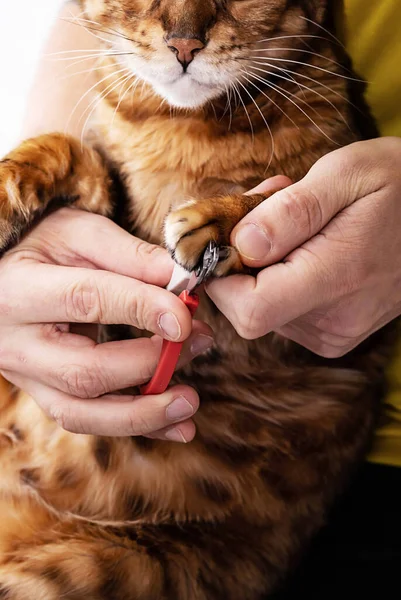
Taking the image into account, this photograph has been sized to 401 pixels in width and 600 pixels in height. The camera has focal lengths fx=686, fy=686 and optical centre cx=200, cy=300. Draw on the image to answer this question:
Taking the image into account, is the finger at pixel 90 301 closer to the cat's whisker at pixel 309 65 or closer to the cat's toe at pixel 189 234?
the cat's toe at pixel 189 234

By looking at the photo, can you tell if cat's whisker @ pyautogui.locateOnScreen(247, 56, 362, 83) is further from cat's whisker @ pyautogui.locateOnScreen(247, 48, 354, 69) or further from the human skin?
the human skin

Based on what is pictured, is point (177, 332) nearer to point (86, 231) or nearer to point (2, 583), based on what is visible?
point (86, 231)

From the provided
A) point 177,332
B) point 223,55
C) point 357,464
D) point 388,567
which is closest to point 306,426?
point 357,464

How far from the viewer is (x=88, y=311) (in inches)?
30.7

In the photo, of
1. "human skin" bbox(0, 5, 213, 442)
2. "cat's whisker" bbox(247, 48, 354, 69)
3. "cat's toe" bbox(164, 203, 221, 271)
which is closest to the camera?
"cat's toe" bbox(164, 203, 221, 271)

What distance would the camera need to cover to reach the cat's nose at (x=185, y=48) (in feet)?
2.62

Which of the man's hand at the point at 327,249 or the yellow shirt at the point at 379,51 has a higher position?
the yellow shirt at the point at 379,51

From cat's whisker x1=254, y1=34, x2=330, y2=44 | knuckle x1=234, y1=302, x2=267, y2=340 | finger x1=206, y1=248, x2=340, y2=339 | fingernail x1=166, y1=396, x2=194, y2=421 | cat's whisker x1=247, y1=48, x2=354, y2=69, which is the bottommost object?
fingernail x1=166, y1=396, x2=194, y2=421

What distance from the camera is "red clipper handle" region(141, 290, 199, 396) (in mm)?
709

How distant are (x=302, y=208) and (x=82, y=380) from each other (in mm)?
325

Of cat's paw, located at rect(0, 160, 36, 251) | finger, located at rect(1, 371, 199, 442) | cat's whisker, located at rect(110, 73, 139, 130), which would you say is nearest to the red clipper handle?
finger, located at rect(1, 371, 199, 442)

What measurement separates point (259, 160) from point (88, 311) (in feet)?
1.01

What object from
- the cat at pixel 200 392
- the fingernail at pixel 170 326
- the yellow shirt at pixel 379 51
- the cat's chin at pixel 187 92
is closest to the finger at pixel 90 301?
the fingernail at pixel 170 326

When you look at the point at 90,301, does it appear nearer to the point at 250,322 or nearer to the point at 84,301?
the point at 84,301
